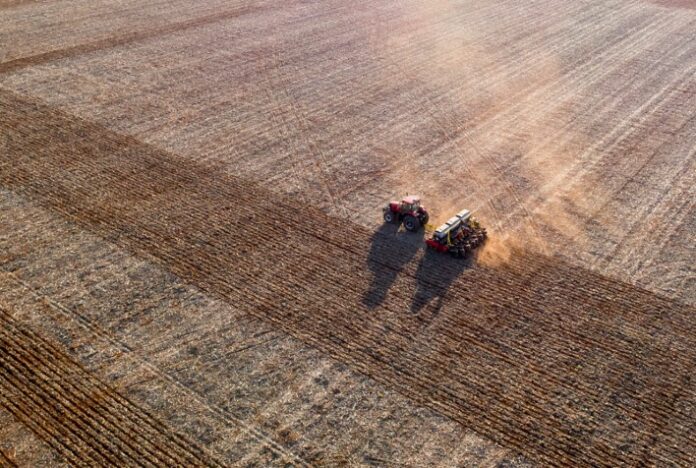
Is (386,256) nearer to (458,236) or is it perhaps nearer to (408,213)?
(408,213)

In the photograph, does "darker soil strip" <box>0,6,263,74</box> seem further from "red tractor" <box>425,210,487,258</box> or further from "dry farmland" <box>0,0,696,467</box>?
"red tractor" <box>425,210,487,258</box>

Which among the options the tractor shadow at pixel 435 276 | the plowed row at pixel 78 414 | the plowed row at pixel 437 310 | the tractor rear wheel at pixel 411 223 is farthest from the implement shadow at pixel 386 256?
the plowed row at pixel 78 414

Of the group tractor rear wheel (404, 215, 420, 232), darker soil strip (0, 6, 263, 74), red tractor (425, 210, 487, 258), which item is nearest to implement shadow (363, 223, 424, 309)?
tractor rear wheel (404, 215, 420, 232)

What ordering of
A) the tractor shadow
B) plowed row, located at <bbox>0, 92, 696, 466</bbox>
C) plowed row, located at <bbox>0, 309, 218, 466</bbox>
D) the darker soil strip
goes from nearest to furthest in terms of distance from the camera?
plowed row, located at <bbox>0, 309, 218, 466</bbox>, plowed row, located at <bbox>0, 92, 696, 466</bbox>, the tractor shadow, the darker soil strip

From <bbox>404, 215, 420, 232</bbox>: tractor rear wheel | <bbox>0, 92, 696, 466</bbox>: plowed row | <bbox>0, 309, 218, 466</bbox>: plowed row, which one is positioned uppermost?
<bbox>404, 215, 420, 232</bbox>: tractor rear wheel

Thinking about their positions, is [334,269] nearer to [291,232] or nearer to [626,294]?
[291,232]
